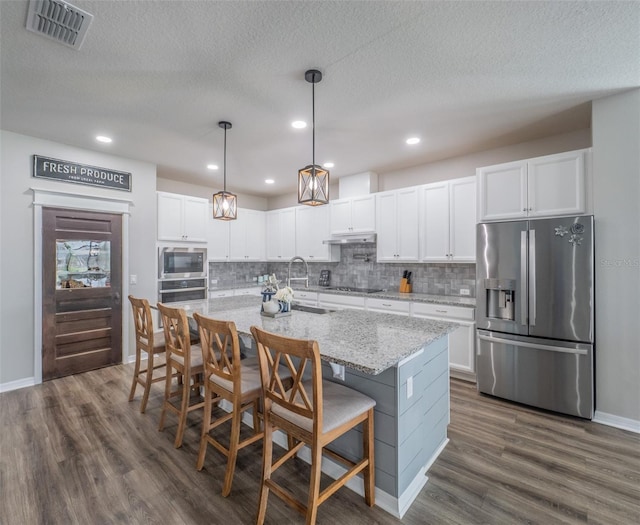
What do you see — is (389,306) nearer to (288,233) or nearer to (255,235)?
(288,233)

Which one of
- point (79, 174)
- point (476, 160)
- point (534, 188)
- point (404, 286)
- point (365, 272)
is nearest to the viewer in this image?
point (534, 188)

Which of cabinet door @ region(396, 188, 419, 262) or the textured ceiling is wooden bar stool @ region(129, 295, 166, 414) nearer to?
the textured ceiling

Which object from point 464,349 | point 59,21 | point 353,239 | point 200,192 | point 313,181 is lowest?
point 464,349

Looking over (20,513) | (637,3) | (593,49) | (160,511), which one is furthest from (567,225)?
(20,513)

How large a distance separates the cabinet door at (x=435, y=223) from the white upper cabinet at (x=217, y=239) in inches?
137

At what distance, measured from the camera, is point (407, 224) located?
14.6 feet

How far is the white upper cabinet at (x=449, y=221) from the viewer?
3.88m

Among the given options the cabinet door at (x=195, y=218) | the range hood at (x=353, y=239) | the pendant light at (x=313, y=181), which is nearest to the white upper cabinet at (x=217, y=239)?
the cabinet door at (x=195, y=218)

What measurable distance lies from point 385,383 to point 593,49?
259cm

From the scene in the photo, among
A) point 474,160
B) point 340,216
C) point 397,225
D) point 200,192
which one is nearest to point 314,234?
point 340,216

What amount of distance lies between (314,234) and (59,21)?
4.16 m

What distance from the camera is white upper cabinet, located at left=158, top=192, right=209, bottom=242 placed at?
186 inches

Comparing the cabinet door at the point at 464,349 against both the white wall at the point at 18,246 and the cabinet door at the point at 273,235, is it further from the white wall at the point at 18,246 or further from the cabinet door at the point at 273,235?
the white wall at the point at 18,246

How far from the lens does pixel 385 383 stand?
1.82 m
